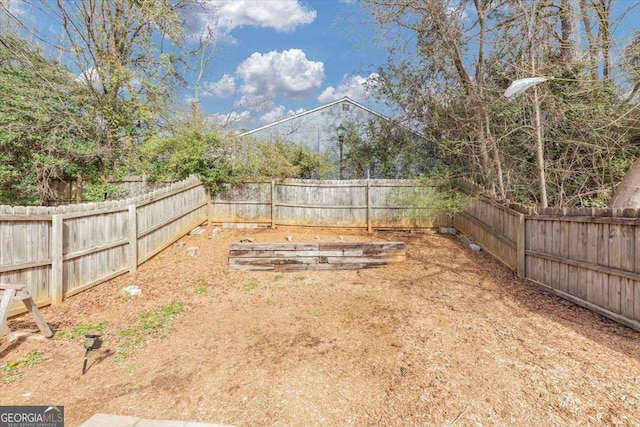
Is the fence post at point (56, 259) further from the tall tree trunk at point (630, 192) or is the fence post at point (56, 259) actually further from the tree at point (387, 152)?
the tree at point (387, 152)

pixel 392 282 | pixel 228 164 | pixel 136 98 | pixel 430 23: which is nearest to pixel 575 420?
pixel 392 282

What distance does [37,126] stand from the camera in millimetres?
8273

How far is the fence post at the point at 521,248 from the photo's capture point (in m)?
5.31

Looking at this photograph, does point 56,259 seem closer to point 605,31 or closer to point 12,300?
point 12,300

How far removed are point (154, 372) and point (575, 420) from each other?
3.42m

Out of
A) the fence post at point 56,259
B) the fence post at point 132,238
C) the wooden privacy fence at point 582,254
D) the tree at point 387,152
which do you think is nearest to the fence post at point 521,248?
the wooden privacy fence at point 582,254

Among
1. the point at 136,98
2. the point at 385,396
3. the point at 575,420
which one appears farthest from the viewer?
the point at 136,98

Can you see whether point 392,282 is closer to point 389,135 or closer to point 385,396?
point 385,396

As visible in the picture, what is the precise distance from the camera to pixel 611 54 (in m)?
5.09

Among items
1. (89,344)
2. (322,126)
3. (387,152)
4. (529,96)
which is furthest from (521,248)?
(322,126)

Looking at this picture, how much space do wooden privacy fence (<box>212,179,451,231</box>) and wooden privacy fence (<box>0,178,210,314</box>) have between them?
120 inches

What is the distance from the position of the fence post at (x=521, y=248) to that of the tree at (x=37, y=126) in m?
11.6

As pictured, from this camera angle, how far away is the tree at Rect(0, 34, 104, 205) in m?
8.03

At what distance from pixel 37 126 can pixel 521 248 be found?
12.3 meters
